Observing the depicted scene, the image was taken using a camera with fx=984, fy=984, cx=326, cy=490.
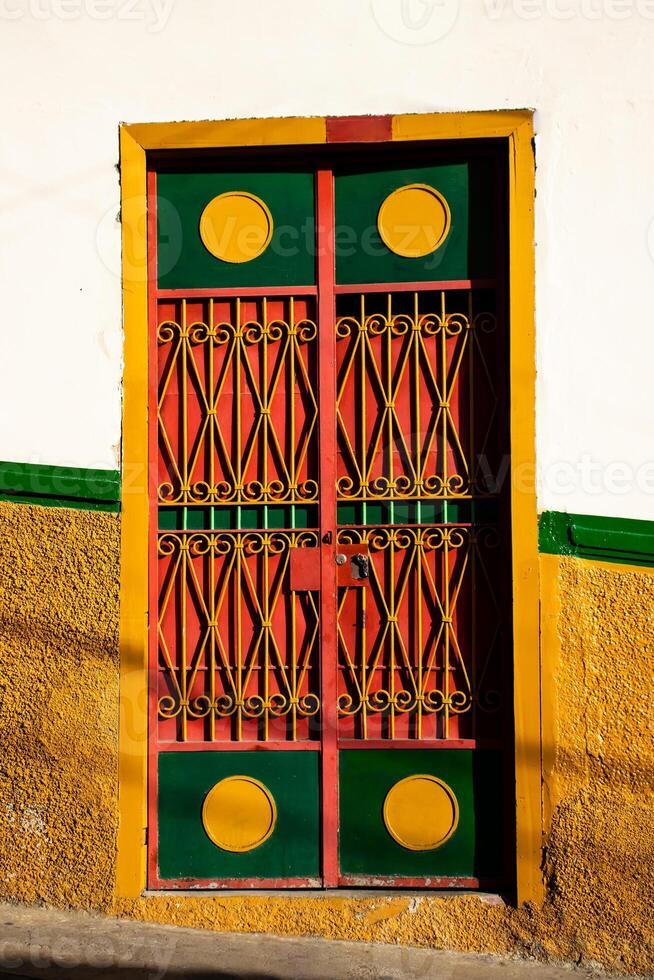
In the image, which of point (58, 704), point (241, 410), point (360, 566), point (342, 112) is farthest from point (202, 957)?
point (342, 112)

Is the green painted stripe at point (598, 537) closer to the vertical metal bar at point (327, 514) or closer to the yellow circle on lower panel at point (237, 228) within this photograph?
the vertical metal bar at point (327, 514)

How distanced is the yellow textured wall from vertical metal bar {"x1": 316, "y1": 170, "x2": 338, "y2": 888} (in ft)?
1.05

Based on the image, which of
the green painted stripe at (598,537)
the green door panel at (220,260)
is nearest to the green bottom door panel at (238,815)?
the green painted stripe at (598,537)

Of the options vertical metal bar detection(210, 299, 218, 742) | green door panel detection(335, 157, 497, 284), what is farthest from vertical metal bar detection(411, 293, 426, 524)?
vertical metal bar detection(210, 299, 218, 742)

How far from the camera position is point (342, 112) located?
4008 millimetres

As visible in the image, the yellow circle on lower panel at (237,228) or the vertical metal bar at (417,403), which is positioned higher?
the yellow circle on lower panel at (237,228)

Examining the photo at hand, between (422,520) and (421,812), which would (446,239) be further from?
(421,812)

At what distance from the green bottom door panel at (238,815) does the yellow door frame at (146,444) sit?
13 cm

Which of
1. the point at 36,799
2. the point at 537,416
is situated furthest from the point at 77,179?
the point at 36,799

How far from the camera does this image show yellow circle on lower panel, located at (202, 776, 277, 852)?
4.03 m

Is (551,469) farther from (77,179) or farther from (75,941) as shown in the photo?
(75,941)

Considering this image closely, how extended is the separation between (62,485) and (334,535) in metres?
1.14

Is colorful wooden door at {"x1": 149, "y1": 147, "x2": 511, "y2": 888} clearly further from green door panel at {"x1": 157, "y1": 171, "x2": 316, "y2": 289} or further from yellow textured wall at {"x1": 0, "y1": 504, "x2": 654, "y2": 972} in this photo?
yellow textured wall at {"x1": 0, "y1": 504, "x2": 654, "y2": 972}

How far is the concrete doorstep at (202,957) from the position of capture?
3.66 m
